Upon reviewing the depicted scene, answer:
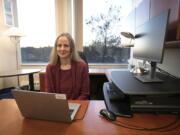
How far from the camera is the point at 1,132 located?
2.81 feet

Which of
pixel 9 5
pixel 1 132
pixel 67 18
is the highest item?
pixel 9 5

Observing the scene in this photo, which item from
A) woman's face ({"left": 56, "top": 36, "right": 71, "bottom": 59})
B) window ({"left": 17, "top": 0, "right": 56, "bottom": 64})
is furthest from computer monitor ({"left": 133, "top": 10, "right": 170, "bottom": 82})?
window ({"left": 17, "top": 0, "right": 56, "bottom": 64})

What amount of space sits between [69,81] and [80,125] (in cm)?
83

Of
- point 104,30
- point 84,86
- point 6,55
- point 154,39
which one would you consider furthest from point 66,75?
point 6,55

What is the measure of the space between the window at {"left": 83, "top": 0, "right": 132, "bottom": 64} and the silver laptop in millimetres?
2703

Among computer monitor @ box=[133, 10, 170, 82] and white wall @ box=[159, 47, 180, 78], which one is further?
white wall @ box=[159, 47, 180, 78]

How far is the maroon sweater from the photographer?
171 cm

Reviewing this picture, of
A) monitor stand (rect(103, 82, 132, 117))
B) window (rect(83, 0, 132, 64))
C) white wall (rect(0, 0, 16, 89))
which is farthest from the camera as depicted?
window (rect(83, 0, 132, 64))

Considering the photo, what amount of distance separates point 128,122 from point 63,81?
0.94 metres

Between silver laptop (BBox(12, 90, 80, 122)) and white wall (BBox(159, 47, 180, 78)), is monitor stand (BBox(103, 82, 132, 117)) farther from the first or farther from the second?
white wall (BBox(159, 47, 180, 78))

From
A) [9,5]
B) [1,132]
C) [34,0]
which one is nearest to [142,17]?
[1,132]

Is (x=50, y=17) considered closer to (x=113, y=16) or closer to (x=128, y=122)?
(x=113, y=16)

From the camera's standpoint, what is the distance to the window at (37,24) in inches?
139

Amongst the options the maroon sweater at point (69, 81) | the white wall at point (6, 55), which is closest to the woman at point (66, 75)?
the maroon sweater at point (69, 81)
